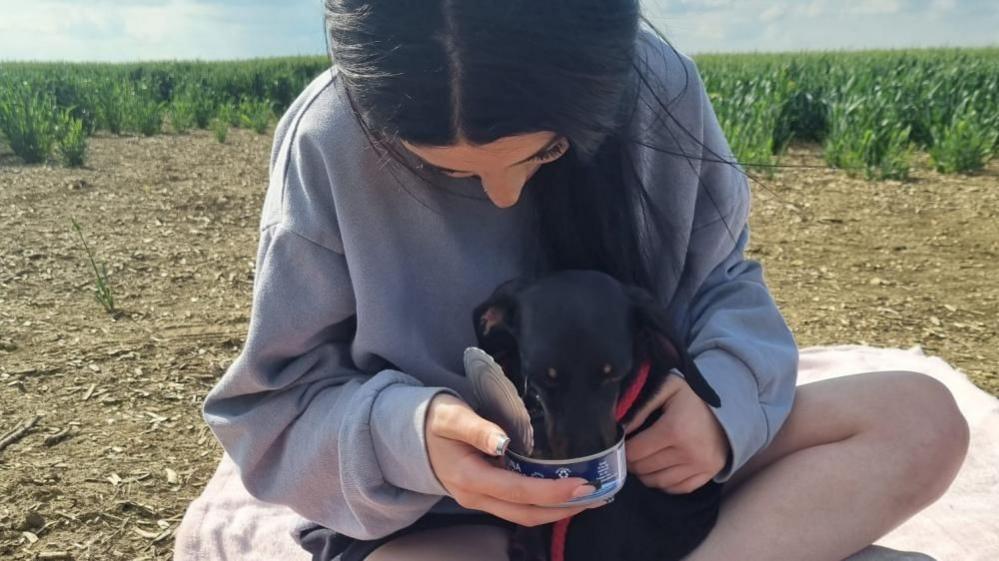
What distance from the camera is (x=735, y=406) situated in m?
1.79

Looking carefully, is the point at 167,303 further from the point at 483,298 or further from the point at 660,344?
the point at 660,344

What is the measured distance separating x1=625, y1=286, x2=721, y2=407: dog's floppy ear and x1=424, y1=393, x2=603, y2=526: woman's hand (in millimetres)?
346

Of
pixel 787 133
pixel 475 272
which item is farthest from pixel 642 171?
pixel 787 133

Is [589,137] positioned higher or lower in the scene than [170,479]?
higher

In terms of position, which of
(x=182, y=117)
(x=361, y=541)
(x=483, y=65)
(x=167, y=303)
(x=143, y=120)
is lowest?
(x=182, y=117)

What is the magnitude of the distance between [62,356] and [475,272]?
2603mm

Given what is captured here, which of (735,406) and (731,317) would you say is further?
(731,317)

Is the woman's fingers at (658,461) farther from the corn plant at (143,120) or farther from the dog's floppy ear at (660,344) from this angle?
the corn plant at (143,120)

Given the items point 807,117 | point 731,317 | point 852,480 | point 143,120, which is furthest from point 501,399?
point 143,120

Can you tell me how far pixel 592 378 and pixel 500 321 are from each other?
23cm

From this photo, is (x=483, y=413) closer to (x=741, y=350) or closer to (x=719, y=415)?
(x=719, y=415)

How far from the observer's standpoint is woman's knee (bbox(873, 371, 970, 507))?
1.88 meters

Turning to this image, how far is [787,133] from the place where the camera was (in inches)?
456

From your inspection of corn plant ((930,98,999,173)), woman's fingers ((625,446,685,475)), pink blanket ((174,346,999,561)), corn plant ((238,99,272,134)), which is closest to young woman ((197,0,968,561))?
woman's fingers ((625,446,685,475))
